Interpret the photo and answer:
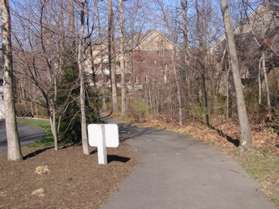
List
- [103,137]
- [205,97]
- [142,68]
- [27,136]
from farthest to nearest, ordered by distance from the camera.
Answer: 1. [142,68]
2. [205,97]
3. [27,136]
4. [103,137]

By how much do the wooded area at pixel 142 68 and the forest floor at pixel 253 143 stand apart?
1.52 feet

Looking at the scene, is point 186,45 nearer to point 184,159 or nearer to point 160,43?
point 160,43

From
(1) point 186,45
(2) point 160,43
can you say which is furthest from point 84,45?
(2) point 160,43

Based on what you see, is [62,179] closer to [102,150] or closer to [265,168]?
[102,150]

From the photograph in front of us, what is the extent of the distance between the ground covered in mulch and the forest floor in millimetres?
2925

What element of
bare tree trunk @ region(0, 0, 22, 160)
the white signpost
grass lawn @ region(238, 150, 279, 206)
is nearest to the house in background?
bare tree trunk @ region(0, 0, 22, 160)

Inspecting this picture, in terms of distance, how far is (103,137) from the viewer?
10297 millimetres

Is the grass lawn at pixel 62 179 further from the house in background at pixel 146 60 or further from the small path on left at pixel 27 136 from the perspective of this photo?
the house in background at pixel 146 60

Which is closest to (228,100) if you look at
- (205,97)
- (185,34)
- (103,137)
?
(205,97)

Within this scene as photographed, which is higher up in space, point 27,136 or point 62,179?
point 62,179

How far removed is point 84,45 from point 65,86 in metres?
2.40

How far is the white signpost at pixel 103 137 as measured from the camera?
10.2 meters

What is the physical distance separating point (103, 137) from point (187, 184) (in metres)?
2.95

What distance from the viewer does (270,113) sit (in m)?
17.6
